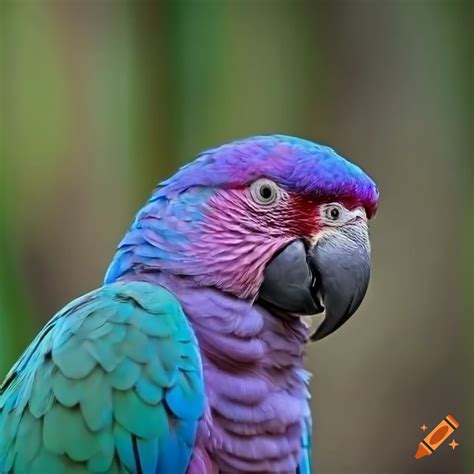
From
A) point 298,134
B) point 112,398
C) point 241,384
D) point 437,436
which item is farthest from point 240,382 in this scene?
point 298,134

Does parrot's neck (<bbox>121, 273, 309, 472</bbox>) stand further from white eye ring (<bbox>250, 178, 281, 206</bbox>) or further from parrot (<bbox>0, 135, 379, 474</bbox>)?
white eye ring (<bbox>250, 178, 281, 206</bbox>)

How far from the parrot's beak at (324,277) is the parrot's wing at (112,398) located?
0.14m

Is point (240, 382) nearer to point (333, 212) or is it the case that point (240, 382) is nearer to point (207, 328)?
point (207, 328)

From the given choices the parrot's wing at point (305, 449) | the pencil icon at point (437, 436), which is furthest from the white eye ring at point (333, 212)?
the pencil icon at point (437, 436)

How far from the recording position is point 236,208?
105 centimetres

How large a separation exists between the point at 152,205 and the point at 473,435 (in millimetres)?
1367

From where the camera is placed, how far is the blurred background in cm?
201

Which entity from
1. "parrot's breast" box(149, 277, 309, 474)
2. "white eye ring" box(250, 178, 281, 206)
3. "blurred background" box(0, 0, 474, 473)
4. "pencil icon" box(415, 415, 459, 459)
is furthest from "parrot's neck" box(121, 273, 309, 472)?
"blurred background" box(0, 0, 474, 473)

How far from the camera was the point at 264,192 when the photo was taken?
105 centimetres

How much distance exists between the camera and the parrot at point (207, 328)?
94 centimetres

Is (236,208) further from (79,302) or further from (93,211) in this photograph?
(93,211)

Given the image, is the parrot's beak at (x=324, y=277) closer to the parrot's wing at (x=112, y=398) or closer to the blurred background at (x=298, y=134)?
the parrot's wing at (x=112, y=398)

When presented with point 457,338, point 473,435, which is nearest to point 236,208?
point 457,338

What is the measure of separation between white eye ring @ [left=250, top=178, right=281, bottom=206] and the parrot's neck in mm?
141
